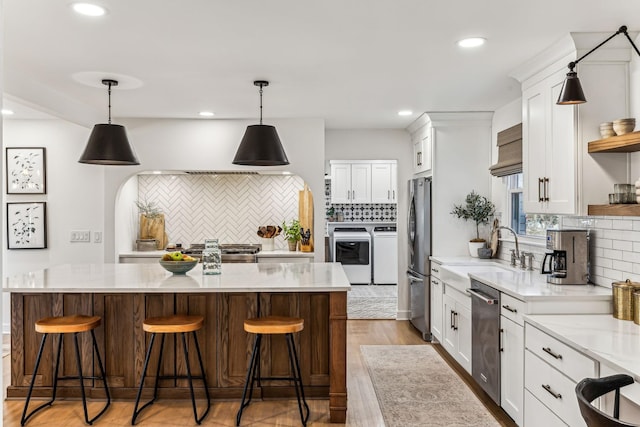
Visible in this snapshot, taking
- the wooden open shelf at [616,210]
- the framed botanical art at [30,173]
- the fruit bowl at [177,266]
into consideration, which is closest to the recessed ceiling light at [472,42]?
the wooden open shelf at [616,210]

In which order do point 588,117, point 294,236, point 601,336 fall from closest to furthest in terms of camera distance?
point 601,336
point 588,117
point 294,236

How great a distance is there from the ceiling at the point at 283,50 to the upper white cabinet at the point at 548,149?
29 centimetres

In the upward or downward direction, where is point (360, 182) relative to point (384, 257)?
upward

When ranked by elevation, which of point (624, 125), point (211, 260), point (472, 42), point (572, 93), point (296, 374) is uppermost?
point (472, 42)

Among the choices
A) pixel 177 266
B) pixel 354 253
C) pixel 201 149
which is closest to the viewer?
pixel 177 266

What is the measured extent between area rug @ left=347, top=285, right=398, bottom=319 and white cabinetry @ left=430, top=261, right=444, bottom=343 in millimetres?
1277

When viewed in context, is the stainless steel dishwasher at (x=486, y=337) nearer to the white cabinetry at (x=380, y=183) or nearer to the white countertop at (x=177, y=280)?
the white countertop at (x=177, y=280)

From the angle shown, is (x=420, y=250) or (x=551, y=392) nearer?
(x=551, y=392)

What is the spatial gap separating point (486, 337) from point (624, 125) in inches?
66.0

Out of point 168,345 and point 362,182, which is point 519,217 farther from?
point 362,182

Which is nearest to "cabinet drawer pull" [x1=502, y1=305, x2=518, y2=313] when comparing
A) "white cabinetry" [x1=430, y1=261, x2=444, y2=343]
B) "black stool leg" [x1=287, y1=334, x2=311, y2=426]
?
"black stool leg" [x1=287, y1=334, x2=311, y2=426]

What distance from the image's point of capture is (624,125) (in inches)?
110

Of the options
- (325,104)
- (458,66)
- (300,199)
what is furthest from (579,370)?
(300,199)

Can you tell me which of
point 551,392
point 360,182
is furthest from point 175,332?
point 360,182
